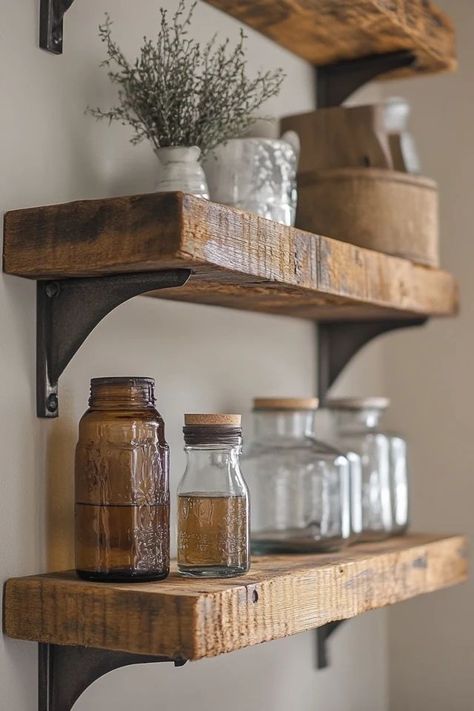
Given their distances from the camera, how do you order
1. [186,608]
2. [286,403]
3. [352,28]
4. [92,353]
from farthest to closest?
[352,28] < [286,403] < [92,353] < [186,608]

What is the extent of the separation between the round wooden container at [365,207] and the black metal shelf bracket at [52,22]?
0.49 m

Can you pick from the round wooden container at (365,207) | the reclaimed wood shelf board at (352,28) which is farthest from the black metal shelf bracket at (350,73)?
the round wooden container at (365,207)

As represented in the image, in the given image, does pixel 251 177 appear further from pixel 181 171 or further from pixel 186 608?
pixel 186 608

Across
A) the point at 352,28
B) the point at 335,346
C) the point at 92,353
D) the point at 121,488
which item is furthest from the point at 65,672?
the point at 352,28

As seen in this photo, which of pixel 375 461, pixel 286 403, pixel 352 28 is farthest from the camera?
pixel 375 461

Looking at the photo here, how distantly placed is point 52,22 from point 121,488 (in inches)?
21.6

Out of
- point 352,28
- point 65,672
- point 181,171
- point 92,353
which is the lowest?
point 65,672

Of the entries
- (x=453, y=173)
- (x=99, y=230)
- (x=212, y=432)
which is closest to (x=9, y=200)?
(x=99, y=230)

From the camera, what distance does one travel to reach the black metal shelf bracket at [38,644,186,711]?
1214 mm

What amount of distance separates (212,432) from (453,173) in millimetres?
1028

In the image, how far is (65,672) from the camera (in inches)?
48.8

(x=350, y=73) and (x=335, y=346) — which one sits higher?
(x=350, y=73)

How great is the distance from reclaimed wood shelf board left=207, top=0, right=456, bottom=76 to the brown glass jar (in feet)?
2.22

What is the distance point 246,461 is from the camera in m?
1.60
